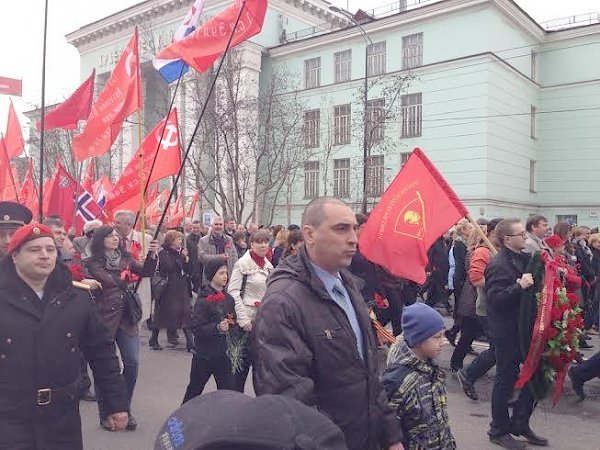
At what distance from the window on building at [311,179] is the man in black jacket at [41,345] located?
31.3 metres

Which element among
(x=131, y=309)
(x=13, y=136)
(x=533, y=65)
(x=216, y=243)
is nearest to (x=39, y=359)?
(x=131, y=309)

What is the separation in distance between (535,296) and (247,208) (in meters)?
26.5

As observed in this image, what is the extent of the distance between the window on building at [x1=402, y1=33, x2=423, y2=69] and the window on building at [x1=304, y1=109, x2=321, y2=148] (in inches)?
210

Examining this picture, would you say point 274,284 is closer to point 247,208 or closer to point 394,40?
point 247,208

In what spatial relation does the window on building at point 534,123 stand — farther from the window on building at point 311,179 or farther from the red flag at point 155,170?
the red flag at point 155,170

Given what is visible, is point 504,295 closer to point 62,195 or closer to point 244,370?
point 244,370

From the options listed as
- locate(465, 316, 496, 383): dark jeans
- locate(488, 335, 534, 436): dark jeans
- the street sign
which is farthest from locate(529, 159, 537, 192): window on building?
locate(488, 335, 534, 436): dark jeans

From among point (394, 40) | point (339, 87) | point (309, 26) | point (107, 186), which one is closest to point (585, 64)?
point (394, 40)

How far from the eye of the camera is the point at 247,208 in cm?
3131

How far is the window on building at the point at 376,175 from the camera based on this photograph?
29.4 metres

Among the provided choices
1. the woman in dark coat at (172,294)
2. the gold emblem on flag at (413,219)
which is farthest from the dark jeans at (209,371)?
the woman in dark coat at (172,294)

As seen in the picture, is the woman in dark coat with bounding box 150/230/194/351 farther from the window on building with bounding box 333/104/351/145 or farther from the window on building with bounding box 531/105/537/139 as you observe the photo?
the window on building with bounding box 531/105/537/139

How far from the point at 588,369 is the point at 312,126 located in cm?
2805

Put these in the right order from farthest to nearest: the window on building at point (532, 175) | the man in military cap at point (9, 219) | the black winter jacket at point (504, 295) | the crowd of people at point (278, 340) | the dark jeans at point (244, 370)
Answer: the window on building at point (532, 175), the dark jeans at point (244, 370), the black winter jacket at point (504, 295), the man in military cap at point (9, 219), the crowd of people at point (278, 340)
